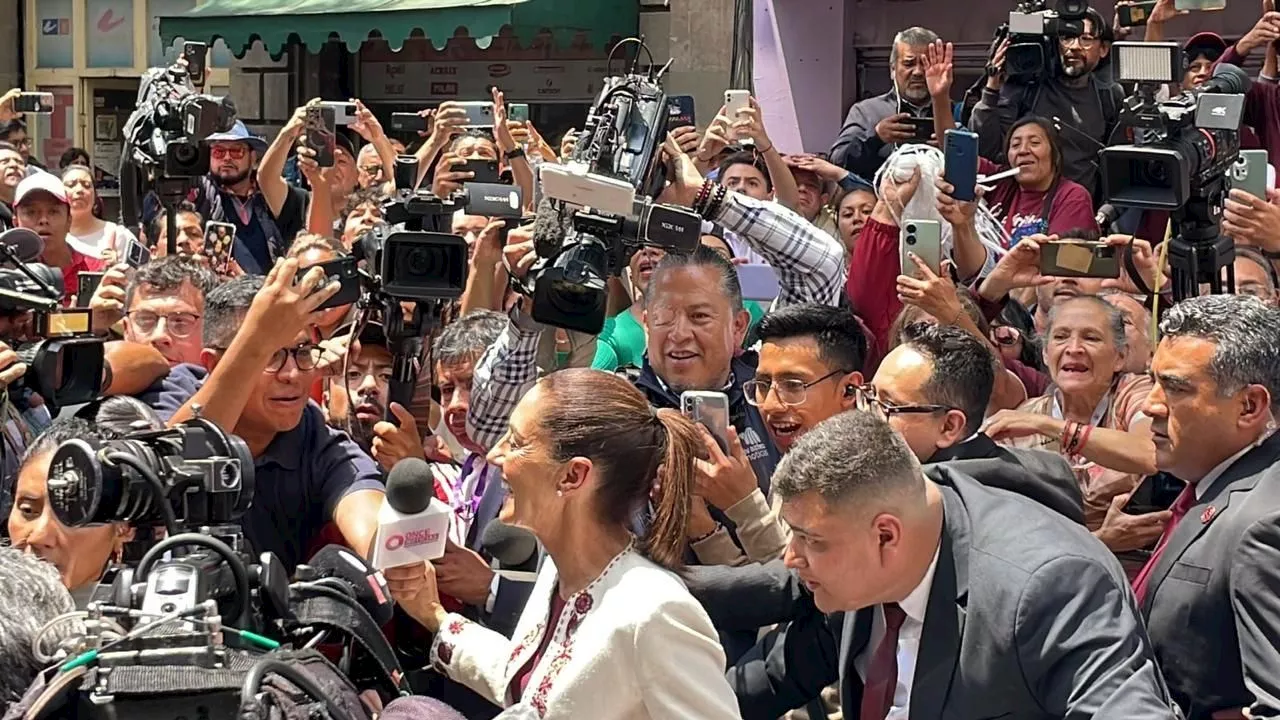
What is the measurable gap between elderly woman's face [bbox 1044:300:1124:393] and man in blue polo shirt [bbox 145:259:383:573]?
1975mm

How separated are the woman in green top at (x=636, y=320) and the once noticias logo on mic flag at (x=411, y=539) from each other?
84.7 inches

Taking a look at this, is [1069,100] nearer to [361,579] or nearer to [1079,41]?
[1079,41]

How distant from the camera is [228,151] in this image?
29.5 feet

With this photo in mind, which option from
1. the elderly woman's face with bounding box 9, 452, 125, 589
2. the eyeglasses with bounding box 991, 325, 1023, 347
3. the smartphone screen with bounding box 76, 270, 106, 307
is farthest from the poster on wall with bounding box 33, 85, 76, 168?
the elderly woman's face with bounding box 9, 452, 125, 589

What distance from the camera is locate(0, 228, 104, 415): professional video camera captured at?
14.3ft

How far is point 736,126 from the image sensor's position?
6.73 metres

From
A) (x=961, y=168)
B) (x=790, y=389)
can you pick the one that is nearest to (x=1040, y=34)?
(x=961, y=168)

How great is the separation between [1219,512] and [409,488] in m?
1.63

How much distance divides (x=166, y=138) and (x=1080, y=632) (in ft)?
15.6

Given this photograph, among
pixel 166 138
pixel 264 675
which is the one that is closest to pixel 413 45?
pixel 166 138

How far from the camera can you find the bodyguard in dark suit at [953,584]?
319cm

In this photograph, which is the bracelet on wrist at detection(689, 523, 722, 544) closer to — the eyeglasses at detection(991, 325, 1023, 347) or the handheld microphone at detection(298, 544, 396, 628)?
the handheld microphone at detection(298, 544, 396, 628)

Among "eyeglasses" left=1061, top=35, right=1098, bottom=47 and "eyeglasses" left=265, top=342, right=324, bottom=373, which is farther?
"eyeglasses" left=1061, top=35, right=1098, bottom=47

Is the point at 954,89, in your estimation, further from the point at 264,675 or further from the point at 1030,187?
the point at 264,675
